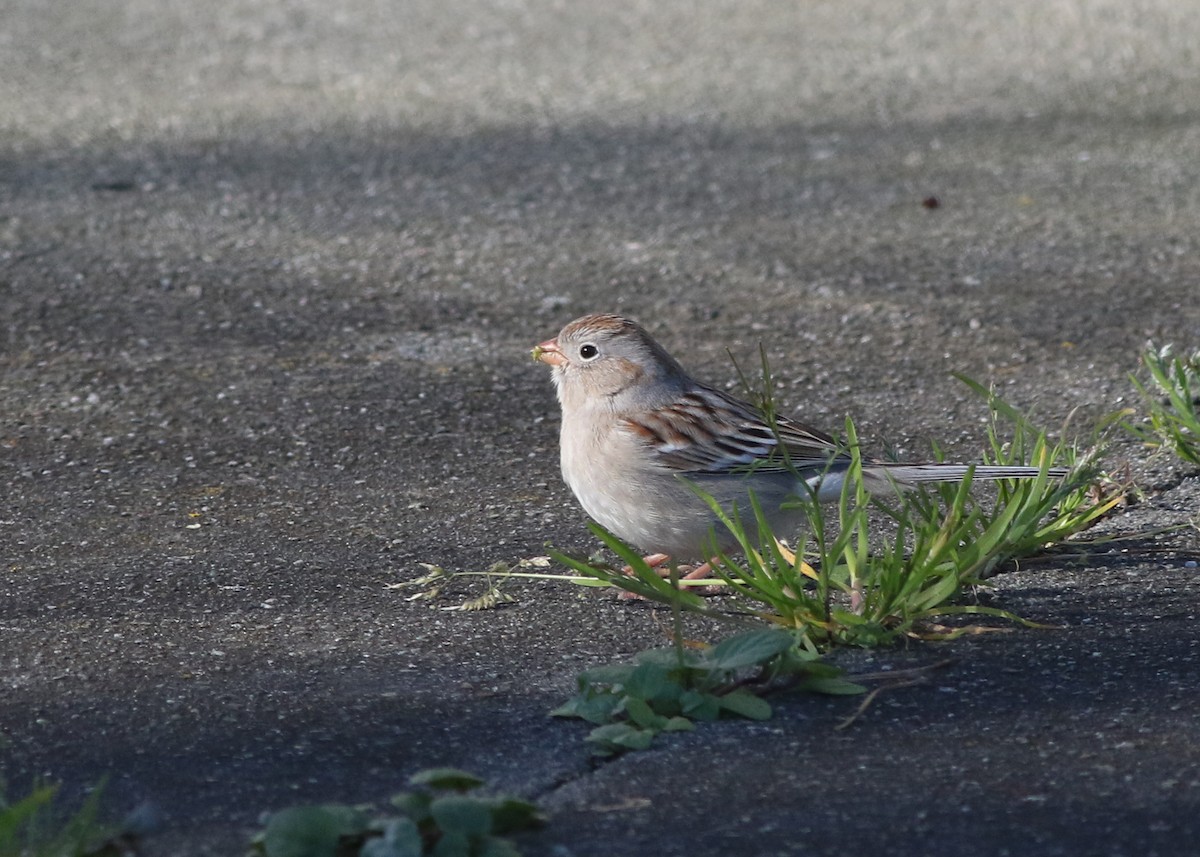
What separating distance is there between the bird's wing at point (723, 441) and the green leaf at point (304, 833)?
1596 mm

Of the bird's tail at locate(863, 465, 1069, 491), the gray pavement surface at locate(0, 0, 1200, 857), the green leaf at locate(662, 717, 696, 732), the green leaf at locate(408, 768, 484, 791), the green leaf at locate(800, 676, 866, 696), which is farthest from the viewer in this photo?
the bird's tail at locate(863, 465, 1069, 491)

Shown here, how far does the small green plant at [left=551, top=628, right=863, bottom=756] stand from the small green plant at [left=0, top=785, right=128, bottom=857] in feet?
3.14

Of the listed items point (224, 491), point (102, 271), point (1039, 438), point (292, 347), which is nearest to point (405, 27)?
point (102, 271)

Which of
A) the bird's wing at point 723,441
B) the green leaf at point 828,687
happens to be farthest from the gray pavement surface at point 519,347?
the bird's wing at point 723,441

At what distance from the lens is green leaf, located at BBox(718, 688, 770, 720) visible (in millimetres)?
3215

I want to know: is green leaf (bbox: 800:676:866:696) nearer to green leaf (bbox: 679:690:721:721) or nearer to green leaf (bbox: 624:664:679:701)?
green leaf (bbox: 679:690:721:721)

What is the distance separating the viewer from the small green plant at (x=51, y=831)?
2.50 meters

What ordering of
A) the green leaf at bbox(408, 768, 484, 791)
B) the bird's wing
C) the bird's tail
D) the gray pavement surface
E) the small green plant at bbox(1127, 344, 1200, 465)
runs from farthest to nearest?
1. the small green plant at bbox(1127, 344, 1200, 465)
2. the bird's wing
3. the bird's tail
4. the gray pavement surface
5. the green leaf at bbox(408, 768, 484, 791)

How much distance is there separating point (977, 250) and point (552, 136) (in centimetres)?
277

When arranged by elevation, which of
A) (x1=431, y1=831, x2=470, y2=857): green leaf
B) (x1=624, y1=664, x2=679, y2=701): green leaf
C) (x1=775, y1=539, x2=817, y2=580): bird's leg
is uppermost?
(x1=775, y1=539, x2=817, y2=580): bird's leg

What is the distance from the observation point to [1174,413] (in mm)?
4957

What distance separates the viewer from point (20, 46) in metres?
10.6

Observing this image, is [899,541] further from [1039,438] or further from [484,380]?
[484,380]

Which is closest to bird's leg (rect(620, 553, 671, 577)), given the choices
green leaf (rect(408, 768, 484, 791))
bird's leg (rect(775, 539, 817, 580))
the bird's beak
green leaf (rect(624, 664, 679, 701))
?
bird's leg (rect(775, 539, 817, 580))
